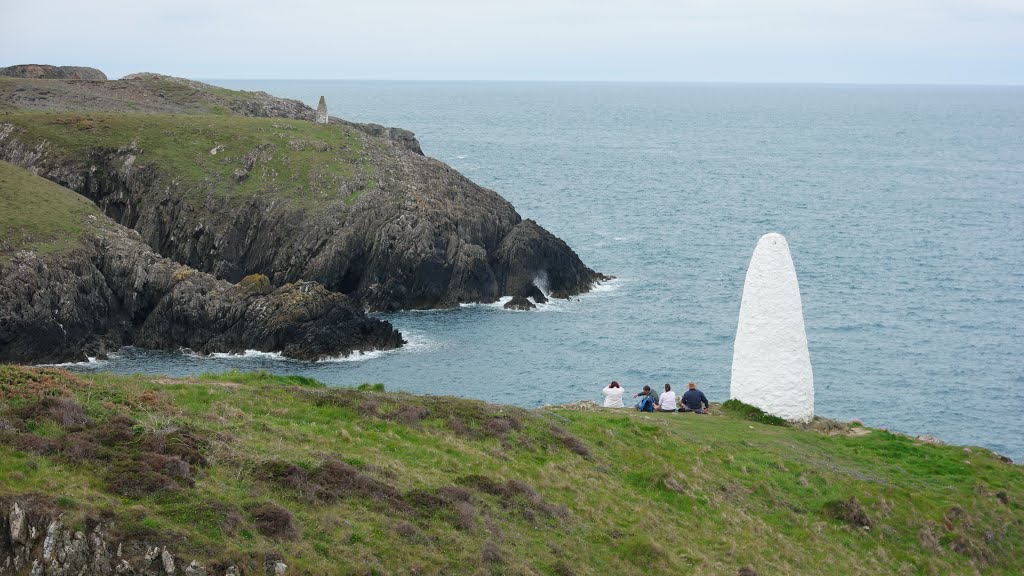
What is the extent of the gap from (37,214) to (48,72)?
173 feet

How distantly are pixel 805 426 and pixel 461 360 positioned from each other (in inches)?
1155

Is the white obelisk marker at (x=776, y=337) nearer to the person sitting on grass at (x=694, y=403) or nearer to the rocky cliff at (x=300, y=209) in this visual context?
the person sitting on grass at (x=694, y=403)

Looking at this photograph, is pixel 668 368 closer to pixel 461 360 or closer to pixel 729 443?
pixel 461 360

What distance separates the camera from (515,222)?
83562 mm

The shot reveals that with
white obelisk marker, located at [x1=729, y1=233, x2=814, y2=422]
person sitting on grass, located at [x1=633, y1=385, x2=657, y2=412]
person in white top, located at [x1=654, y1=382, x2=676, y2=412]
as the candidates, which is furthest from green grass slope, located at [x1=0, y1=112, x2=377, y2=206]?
white obelisk marker, located at [x1=729, y1=233, x2=814, y2=422]

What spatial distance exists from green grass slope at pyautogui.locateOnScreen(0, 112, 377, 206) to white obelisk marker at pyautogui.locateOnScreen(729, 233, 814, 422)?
153 feet

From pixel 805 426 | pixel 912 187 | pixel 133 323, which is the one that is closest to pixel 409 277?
pixel 133 323

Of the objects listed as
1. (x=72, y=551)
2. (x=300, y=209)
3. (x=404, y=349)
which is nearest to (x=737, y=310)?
(x=404, y=349)

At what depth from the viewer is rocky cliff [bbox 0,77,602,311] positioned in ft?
242

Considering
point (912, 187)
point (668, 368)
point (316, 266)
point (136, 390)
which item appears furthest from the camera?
point (912, 187)

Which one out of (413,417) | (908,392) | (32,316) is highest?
(413,417)

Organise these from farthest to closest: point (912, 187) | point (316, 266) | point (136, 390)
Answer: point (912, 187)
point (316, 266)
point (136, 390)

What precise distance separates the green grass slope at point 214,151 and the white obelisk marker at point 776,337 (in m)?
46.7

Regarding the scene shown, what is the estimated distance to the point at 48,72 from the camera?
367ft
